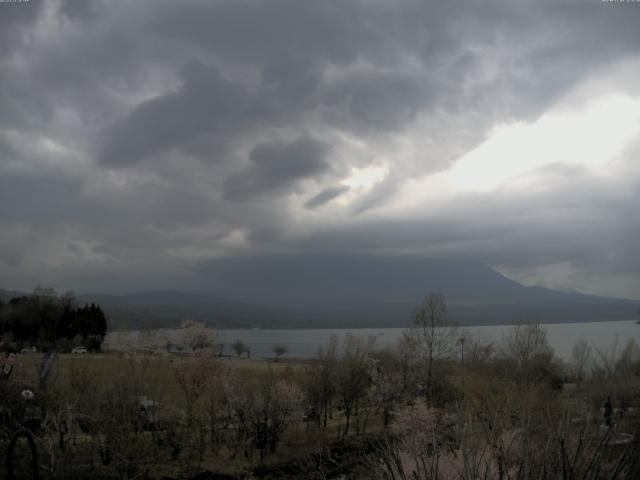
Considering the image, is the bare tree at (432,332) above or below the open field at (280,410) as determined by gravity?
above

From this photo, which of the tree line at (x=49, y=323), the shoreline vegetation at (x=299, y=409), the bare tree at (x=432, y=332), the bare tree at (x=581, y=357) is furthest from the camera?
the tree line at (x=49, y=323)

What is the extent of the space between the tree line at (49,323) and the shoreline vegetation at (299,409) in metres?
41.0

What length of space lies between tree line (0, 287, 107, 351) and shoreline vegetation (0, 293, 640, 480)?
41.0m

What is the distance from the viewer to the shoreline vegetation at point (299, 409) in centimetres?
1892

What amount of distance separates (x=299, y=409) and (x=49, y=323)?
241 feet

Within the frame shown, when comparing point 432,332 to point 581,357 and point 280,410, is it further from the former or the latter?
point 280,410

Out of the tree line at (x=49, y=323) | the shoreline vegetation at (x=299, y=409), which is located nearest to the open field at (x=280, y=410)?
the shoreline vegetation at (x=299, y=409)

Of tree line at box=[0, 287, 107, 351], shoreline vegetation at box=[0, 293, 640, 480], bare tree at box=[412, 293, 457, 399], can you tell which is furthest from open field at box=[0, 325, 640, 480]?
tree line at box=[0, 287, 107, 351]

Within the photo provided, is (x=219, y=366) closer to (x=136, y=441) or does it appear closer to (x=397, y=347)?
(x=136, y=441)

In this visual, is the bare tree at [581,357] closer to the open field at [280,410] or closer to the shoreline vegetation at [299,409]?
the shoreline vegetation at [299,409]

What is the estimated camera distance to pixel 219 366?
35.7 metres

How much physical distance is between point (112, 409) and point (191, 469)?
4.94 metres

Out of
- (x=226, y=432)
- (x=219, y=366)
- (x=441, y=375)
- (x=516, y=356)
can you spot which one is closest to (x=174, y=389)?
(x=219, y=366)

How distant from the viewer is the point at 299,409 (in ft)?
112
